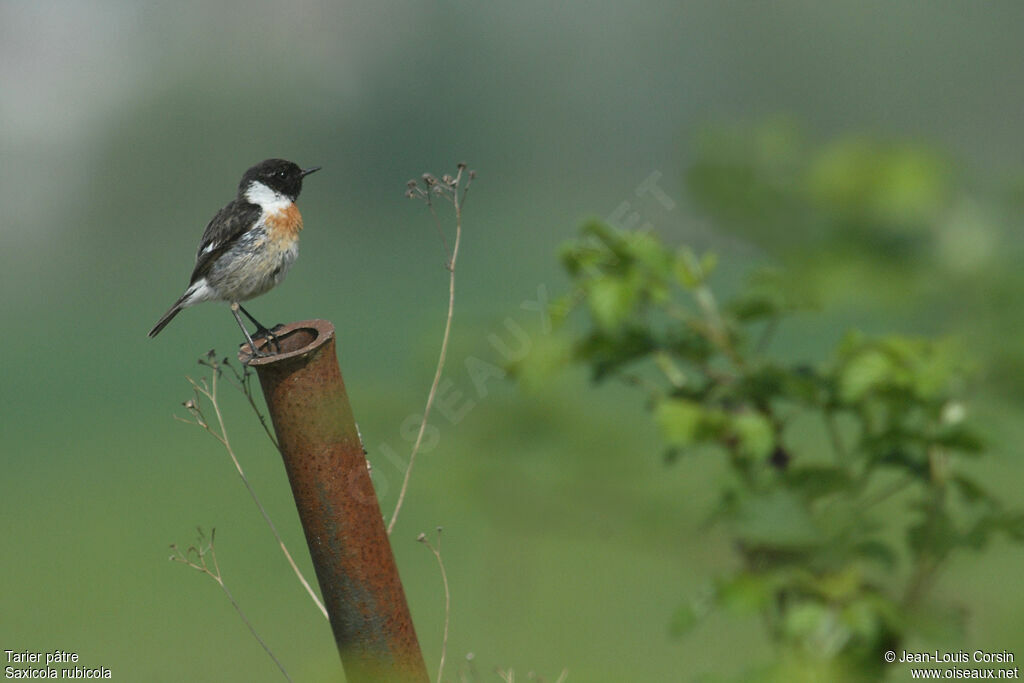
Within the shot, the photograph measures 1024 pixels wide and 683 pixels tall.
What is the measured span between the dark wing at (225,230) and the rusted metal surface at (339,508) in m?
0.52

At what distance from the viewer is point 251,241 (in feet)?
5.40

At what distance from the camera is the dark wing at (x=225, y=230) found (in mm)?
1654

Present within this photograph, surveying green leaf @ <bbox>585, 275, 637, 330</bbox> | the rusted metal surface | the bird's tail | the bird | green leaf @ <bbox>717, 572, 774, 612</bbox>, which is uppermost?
the bird

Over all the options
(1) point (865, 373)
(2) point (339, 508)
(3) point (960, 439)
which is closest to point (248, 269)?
(2) point (339, 508)

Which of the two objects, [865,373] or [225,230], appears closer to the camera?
[865,373]

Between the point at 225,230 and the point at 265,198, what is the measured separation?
9 centimetres

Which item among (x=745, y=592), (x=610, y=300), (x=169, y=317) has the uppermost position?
(x=169, y=317)

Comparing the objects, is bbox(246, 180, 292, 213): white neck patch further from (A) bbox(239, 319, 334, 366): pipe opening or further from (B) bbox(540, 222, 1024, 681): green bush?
(B) bbox(540, 222, 1024, 681): green bush

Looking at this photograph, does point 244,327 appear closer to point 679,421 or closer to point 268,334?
point 268,334

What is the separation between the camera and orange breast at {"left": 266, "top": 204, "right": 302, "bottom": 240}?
5.47ft

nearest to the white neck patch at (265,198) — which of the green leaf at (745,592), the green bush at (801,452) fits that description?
the green bush at (801,452)

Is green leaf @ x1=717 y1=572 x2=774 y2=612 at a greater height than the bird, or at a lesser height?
lesser

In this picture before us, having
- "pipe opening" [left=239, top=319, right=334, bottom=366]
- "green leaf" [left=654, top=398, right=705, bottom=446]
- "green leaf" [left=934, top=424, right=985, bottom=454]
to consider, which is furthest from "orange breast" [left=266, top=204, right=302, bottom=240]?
"green leaf" [left=934, top=424, right=985, bottom=454]

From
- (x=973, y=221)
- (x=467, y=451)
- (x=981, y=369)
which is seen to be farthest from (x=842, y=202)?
(x=467, y=451)
